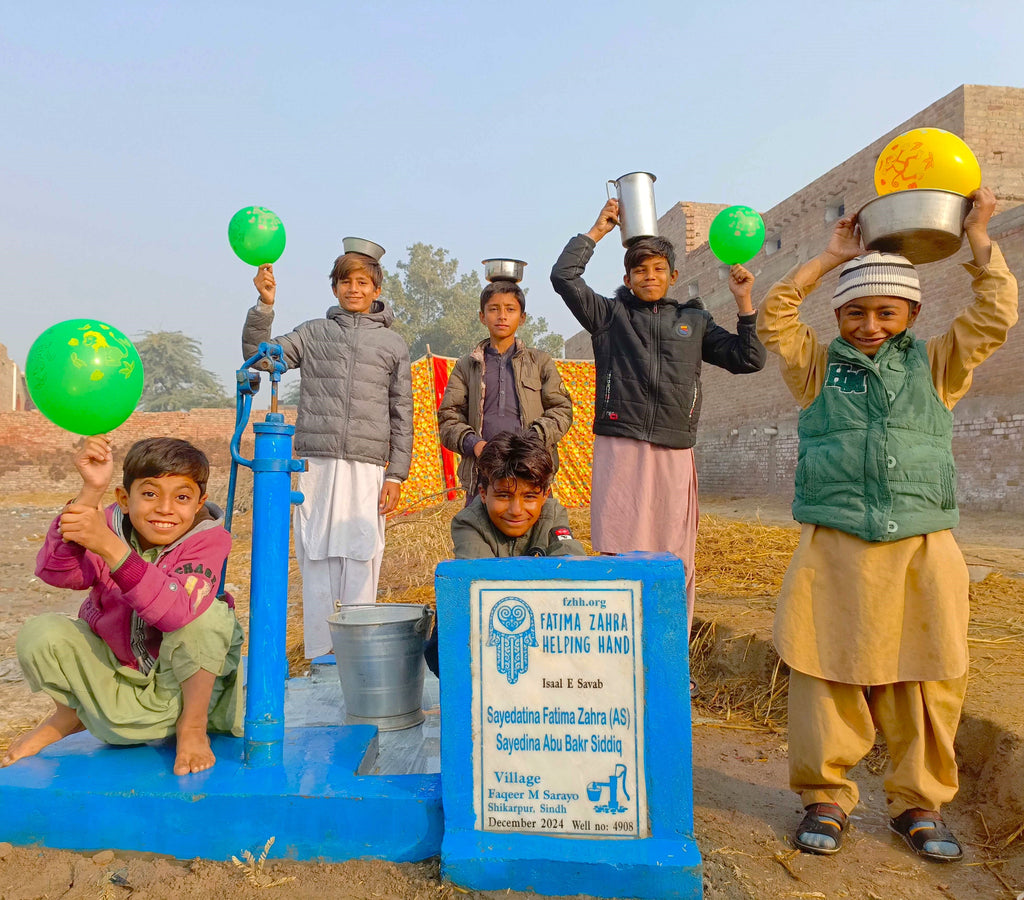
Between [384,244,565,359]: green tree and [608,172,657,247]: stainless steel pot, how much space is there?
118 ft

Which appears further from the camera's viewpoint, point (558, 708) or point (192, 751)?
point (192, 751)

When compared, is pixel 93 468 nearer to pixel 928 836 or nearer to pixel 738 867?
pixel 738 867

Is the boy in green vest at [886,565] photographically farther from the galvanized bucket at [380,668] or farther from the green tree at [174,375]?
the green tree at [174,375]

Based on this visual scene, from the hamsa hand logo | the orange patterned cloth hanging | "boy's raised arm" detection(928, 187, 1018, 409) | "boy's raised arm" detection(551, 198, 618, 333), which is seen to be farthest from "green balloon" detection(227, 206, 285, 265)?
the orange patterned cloth hanging

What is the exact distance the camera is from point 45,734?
228 cm

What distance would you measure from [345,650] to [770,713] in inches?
74.6

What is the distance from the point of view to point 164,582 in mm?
2053

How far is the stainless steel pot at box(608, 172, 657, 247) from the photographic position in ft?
10.9

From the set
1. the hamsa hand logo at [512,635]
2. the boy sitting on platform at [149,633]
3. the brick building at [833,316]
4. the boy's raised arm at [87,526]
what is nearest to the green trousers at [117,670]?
the boy sitting on platform at [149,633]

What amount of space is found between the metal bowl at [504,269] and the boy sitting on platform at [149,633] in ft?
6.44

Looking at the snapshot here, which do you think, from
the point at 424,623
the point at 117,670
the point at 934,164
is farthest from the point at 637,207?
the point at 117,670

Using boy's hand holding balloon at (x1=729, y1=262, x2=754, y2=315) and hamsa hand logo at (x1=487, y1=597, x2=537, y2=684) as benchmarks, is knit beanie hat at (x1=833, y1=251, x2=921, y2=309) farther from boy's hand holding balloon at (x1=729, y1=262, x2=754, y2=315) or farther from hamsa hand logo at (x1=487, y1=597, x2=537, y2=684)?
hamsa hand logo at (x1=487, y1=597, x2=537, y2=684)

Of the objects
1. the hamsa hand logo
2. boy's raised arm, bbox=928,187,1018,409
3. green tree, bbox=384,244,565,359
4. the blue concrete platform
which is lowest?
the blue concrete platform

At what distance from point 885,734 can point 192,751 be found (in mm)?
2022
